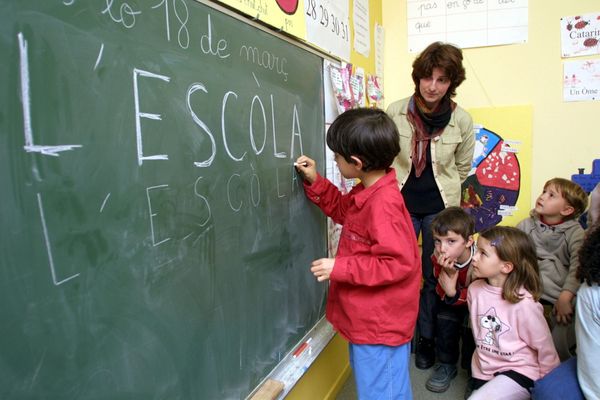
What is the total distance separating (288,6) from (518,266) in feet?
4.55

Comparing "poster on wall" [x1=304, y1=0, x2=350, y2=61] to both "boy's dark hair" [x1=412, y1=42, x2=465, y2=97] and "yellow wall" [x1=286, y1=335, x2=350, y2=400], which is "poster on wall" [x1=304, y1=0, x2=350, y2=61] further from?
"yellow wall" [x1=286, y1=335, x2=350, y2=400]

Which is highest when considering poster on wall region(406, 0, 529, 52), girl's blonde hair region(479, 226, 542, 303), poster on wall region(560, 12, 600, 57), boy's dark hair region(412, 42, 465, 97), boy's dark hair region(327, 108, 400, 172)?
poster on wall region(406, 0, 529, 52)

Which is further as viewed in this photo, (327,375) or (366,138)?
(327,375)

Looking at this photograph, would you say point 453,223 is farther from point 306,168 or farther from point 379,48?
point 379,48

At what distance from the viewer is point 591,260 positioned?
123cm

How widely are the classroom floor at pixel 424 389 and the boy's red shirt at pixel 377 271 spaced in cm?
87

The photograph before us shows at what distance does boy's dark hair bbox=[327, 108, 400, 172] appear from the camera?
1.18m

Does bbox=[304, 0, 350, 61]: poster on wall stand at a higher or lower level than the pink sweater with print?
higher

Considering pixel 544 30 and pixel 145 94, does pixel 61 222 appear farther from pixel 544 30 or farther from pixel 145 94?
pixel 544 30

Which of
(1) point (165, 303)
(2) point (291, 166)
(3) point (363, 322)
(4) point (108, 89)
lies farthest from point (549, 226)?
(4) point (108, 89)

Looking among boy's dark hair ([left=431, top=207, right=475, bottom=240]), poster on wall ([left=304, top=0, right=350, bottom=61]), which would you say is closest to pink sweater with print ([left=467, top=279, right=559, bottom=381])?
boy's dark hair ([left=431, top=207, right=475, bottom=240])

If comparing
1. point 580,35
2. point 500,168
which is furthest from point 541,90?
point 500,168

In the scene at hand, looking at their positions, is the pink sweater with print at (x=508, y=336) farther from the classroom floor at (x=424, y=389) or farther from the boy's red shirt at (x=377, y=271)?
the boy's red shirt at (x=377, y=271)

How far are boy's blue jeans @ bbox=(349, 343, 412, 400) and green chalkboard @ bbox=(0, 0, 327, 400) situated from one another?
30 cm
